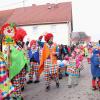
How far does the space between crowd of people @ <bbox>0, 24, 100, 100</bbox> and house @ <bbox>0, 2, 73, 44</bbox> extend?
3027 cm

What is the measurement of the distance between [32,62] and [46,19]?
35.5m

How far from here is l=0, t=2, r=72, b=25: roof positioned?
46.2m

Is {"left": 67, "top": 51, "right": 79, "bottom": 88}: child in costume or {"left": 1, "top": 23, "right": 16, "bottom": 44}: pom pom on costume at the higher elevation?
{"left": 1, "top": 23, "right": 16, "bottom": 44}: pom pom on costume

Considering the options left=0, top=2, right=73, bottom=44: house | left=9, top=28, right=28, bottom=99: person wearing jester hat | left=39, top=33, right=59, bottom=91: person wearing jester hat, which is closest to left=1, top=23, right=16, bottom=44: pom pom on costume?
left=9, top=28, right=28, bottom=99: person wearing jester hat

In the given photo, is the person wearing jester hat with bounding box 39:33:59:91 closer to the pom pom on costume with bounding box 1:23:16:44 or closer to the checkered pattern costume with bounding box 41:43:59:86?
the checkered pattern costume with bounding box 41:43:59:86

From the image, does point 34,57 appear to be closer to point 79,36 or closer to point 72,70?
point 72,70

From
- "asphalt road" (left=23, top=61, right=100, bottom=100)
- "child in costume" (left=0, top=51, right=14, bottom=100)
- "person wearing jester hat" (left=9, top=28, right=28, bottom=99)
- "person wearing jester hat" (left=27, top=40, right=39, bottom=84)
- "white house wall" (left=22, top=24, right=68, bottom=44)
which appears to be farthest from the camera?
"white house wall" (left=22, top=24, right=68, bottom=44)

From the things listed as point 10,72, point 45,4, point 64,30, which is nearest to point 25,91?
point 10,72

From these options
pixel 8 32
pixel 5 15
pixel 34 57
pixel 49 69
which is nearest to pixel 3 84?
pixel 8 32

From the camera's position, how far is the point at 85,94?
32.7ft

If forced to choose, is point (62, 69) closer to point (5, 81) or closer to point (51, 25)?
point (5, 81)

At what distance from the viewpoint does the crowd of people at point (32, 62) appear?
7781 mm

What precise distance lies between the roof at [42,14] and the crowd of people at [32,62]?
31.4m

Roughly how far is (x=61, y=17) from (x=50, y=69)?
35.4 meters
